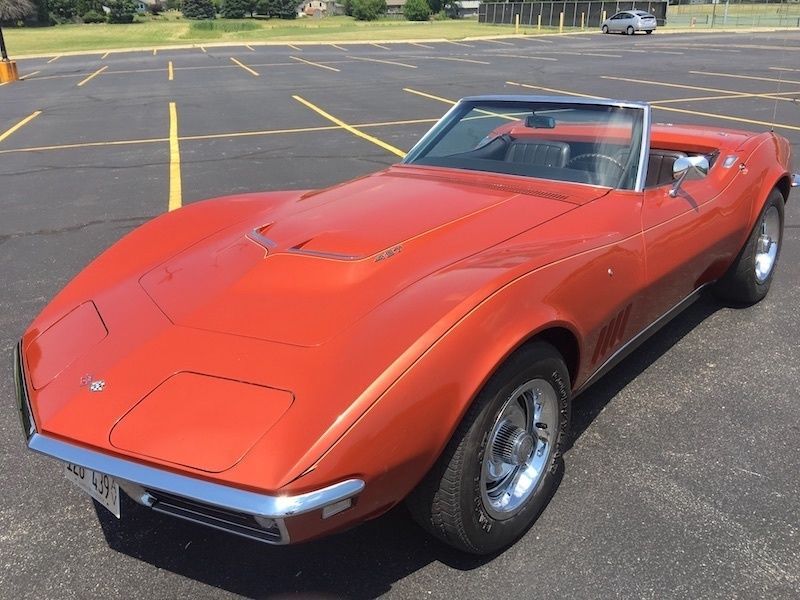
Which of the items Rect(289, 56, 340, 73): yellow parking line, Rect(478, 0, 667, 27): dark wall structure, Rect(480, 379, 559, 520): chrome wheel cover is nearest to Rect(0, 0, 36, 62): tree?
Rect(478, 0, 667, 27): dark wall structure

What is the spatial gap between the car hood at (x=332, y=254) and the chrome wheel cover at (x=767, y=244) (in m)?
1.82

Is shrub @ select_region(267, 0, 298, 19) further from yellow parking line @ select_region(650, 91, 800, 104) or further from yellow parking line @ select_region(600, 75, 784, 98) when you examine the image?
yellow parking line @ select_region(650, 91, 800, 104)

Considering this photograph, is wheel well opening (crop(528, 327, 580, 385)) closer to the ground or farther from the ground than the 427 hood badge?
closer to the ground

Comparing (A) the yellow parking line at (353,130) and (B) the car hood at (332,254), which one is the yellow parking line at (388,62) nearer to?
(A) the yellow parking line at (353,130)

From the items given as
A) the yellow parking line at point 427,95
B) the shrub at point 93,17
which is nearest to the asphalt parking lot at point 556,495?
the yellow parking line at point 427,95

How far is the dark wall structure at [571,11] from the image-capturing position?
53062 millimetres

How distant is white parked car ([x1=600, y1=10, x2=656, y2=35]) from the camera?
40.1 meters

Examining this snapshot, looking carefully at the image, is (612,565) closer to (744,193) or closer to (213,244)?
(213,244)

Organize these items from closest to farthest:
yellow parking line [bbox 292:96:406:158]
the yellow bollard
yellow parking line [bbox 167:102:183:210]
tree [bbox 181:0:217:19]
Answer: yellow parking line [bbox 167:102:183:210] → yellow parking line [bbox 292:96:406:158] → the yellow bollard → tree [bbox 181:0:217:19]

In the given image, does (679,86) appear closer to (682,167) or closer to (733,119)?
(733,119)

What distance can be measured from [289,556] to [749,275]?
3.16m

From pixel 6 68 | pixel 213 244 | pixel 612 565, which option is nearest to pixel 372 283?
pixel 213 244

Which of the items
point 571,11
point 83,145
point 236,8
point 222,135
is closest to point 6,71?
point 83,145

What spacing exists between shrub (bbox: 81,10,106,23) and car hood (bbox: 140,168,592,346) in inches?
3780
